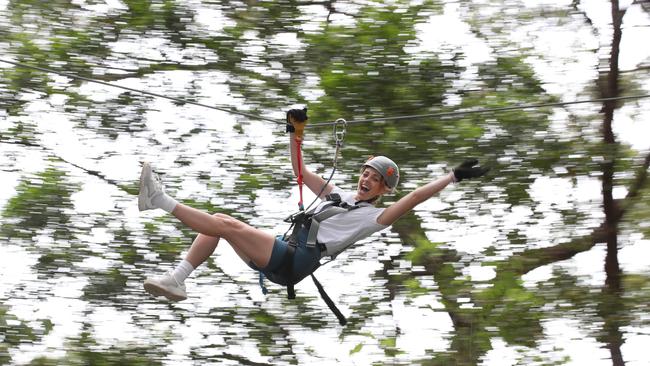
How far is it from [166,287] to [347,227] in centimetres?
91

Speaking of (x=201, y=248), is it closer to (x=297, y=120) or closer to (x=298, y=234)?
(x=298, y=234)

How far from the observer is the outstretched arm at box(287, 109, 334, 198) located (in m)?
5.15

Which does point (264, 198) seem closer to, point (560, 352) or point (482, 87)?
point (482, 87)

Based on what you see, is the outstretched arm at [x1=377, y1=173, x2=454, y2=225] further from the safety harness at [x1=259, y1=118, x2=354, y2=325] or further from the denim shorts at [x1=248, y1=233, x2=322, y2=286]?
the denim shorts at [x1=248, y1=233, x2=322, y2=286]

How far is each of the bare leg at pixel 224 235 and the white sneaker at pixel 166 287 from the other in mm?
133

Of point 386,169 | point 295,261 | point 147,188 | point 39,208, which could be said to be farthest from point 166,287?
point 39,208

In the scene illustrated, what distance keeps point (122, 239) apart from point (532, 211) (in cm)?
391

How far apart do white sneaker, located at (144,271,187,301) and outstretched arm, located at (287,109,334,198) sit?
90cm

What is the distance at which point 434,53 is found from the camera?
9.73 m

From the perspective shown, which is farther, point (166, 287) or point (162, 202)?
point (166, 287)

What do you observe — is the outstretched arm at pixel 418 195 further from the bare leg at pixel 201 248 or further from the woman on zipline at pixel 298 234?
the bare leg at pixel 201 248

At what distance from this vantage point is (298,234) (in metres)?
4.95

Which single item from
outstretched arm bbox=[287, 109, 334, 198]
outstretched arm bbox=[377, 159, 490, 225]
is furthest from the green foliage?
outstretched arm bbox=[377, 159, 490, 225]

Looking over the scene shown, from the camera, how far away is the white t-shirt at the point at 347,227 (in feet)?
16.1
